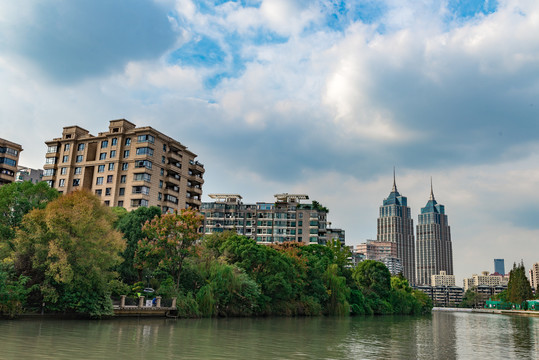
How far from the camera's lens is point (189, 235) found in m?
47.6

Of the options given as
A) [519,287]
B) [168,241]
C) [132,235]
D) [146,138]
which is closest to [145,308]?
[168,241]

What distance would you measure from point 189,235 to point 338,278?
3259 cm

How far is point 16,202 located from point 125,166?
158 ft

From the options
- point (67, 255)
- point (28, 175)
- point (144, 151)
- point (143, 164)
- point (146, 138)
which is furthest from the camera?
point (28, 175)

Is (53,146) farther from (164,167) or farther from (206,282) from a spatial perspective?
(206,282)

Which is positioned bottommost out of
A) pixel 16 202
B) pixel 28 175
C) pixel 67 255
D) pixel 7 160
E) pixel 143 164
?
pixel 67 255

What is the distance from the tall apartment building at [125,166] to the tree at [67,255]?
5034 cm

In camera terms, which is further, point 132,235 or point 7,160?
point 7,160

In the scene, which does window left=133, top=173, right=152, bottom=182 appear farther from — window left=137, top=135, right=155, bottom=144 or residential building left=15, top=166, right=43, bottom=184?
residential building left=15, top=166, right=43, bottom=184

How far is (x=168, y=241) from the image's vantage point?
46.5 meters

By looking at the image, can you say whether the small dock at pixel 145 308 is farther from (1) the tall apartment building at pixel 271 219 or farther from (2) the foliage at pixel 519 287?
(2) the foliage at pixel 519 287

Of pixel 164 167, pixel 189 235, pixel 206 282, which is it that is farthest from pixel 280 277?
pixel 164 167

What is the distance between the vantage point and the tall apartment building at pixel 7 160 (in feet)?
346

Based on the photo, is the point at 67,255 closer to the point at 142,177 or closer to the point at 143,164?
the point at 142,177
